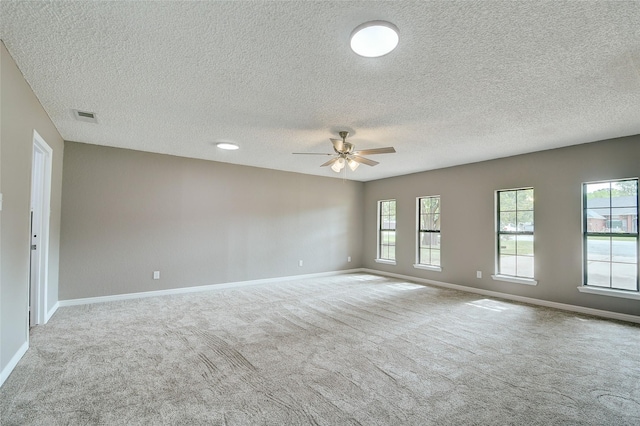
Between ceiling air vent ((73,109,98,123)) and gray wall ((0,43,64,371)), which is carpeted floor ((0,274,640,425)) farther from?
ceiling air vent ((73,109,98,123))

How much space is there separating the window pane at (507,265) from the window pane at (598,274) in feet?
3.32

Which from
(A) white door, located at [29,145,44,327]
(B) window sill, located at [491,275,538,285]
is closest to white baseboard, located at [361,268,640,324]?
(B) window sill, located at [491,275,538,285]

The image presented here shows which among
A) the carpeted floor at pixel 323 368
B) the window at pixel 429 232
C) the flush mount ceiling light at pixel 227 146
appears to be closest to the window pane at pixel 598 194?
the carpeted floor at pixel 323 368

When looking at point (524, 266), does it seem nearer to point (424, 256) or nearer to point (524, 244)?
point (524, 244)

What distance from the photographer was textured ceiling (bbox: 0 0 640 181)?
5.81 feet

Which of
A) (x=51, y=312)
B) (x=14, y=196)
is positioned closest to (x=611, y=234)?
(x=14, y=196)

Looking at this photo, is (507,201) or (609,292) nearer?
(609,292)

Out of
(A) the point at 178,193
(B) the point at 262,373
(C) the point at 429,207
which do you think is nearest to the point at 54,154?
(A) the point at 178,193

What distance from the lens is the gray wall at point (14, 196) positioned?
87.7 inches

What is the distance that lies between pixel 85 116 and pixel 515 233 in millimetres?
6483

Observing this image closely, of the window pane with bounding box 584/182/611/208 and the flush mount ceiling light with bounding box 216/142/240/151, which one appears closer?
the window pane with bounding box 584/182/611/208

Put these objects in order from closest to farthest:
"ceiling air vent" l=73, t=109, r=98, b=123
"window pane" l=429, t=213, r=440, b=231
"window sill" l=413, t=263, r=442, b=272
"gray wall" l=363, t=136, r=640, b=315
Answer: "ceiling air vent" l=73, t=109, r=98, b=123 < "gray wall" l=363, t=136, r=640, b=315 < "window sill" l=413, t=263, r=442, b=272 < "window pane" l=429, t=213, r=440, b=231

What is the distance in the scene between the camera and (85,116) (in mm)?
3492

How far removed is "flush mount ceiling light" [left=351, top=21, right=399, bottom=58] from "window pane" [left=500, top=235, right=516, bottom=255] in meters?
4.56
